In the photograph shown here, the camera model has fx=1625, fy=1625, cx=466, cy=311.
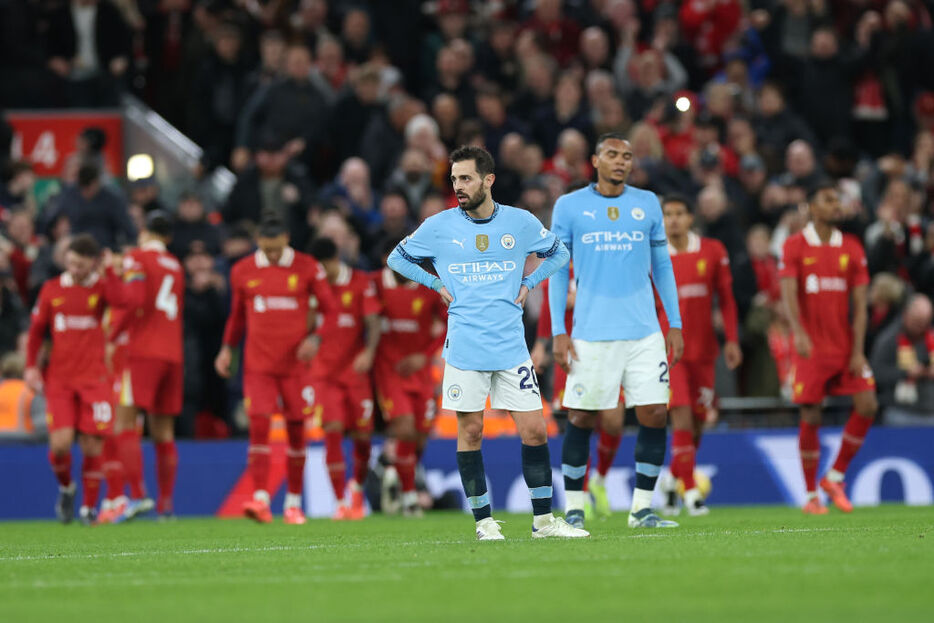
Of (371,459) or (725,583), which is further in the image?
(371,459)

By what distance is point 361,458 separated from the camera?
16.2 metres

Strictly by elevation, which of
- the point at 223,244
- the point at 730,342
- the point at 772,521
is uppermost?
the point at 223,244

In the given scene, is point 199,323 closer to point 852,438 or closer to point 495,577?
point 852,438

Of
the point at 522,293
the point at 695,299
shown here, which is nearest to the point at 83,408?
the point at 695,299

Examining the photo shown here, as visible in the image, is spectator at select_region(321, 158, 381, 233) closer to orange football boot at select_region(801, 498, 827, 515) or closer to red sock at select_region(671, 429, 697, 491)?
red sock at select_region(671, 429, 697, 491)

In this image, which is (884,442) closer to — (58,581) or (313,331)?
(313,331)

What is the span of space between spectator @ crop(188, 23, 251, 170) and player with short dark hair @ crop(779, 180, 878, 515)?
31.5 feet

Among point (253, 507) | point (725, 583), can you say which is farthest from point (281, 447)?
point (725, 583)

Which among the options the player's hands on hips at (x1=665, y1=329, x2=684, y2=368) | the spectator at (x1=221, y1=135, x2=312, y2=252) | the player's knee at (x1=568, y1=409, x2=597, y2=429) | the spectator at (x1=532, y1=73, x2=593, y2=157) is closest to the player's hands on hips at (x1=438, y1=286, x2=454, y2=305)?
the player's knee at (x1=568, y1=409, x2=597, y2=429)

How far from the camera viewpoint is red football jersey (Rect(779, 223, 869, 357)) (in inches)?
534

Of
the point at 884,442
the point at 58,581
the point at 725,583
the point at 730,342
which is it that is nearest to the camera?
the point at 725,583

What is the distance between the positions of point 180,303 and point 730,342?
210 inches

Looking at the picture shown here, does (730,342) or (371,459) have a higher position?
(730,342)

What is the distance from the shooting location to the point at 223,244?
18672mm
